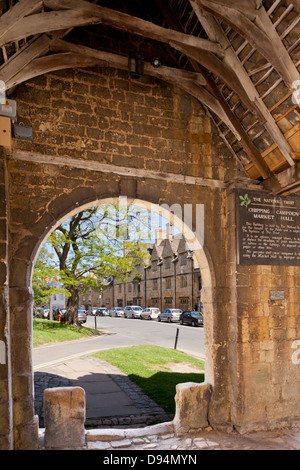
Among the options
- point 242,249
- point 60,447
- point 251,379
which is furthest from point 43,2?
point 251,379

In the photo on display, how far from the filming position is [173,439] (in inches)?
187

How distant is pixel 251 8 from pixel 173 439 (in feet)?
17.3

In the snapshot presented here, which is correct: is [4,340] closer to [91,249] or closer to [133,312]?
[91,249]

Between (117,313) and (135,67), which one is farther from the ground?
(135,67)

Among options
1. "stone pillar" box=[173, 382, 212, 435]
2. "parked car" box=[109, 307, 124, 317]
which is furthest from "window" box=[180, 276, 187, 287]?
"stone pillar" box=[173, 382, 212, 435]

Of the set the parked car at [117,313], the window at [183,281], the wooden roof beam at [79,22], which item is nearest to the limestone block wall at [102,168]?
the wooden roof beam at [79,22]

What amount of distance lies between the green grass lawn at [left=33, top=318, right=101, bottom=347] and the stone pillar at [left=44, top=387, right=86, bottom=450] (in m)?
8.39

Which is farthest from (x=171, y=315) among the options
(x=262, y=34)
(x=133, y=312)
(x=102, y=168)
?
(x=262, y=34)

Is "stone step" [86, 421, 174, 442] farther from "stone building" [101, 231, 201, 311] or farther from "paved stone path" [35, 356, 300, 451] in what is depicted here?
"stone building" [101, 231, 201, 311]

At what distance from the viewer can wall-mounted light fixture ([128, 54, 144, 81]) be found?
15.7ft

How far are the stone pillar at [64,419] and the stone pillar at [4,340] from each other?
2.48 ft

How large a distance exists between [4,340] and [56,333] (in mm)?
10897

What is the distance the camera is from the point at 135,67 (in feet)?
15.8

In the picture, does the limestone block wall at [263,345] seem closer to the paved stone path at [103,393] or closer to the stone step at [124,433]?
the stone step at [124,433]
